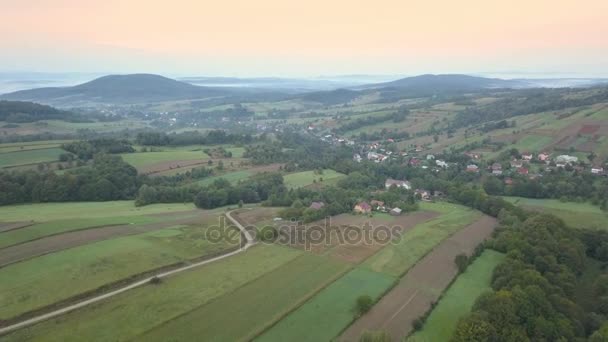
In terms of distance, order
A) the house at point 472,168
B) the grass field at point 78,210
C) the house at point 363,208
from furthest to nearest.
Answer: the house at point 472,168 → the house at point 363,208 → the grass field at point 78,210

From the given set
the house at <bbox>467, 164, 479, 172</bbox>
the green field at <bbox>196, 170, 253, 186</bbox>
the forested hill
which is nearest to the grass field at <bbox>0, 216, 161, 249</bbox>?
the green field at <bbox>196, 170, 253, 186</bbox>

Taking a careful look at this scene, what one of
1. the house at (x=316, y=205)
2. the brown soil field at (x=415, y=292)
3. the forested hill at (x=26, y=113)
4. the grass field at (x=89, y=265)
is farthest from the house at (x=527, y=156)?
the forested hill at (x=26, y=113)

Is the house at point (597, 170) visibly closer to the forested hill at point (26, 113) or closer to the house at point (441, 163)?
the house at point (441, 163)

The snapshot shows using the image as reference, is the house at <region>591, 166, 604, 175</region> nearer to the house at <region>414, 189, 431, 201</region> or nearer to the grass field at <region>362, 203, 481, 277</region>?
the house at <region>414, 189, 431, 201</region>

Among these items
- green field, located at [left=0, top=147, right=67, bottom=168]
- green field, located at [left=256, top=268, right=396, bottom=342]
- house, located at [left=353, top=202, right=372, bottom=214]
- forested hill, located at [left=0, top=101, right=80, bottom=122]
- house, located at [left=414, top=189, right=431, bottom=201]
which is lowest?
house, located at [left=414, top=189, right=431, bottom=201]

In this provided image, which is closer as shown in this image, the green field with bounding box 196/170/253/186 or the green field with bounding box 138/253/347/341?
the green field with bounding box 138/253/347/341

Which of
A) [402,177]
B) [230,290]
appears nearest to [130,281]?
[230,290]
